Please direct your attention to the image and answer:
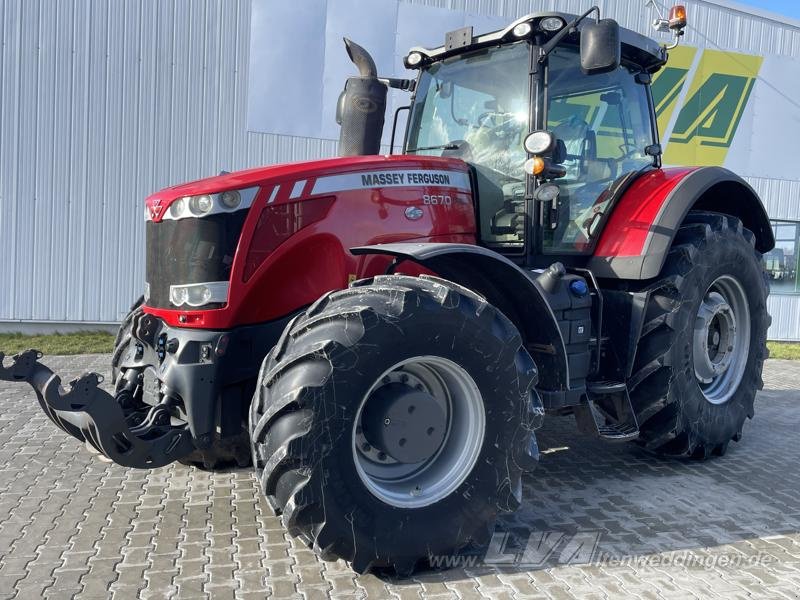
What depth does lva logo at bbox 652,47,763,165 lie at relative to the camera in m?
12.0

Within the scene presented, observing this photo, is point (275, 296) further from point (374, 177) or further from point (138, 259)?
point (138, 259)

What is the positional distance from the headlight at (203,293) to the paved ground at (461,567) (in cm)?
112

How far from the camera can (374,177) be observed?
3529 millimetres

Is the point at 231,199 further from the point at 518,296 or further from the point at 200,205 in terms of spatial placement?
the point at 518,296

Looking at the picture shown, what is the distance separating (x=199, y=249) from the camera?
10.5 feet

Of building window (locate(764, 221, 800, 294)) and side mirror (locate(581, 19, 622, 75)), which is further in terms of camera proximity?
building window (locate(764, 221, 800, 294))

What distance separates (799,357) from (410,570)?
10.1 meters

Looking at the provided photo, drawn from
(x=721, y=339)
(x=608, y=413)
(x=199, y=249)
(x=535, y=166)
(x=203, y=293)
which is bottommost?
(x=608, y=413)

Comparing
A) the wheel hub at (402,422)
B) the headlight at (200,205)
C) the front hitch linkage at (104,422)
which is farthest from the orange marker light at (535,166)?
the front hitch linkage at (104,422)

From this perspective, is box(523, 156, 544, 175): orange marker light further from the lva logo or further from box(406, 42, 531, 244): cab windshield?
the lva logo

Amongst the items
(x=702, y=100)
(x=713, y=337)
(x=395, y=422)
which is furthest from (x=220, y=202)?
(x=702, y=100)

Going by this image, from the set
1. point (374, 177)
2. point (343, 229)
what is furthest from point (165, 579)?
point (374, 177)

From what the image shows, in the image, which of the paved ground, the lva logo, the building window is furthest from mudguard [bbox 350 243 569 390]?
the building window

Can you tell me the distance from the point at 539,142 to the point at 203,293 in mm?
1875
